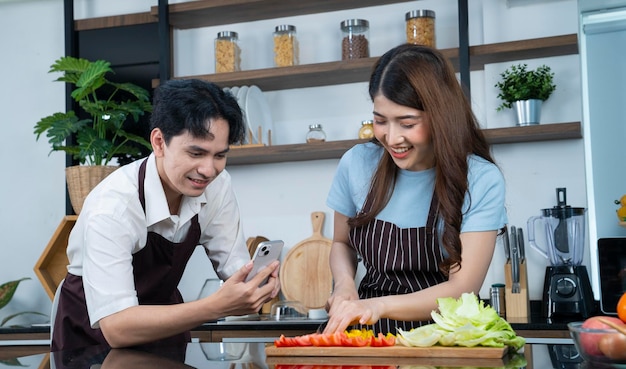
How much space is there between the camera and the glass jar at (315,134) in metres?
3.56

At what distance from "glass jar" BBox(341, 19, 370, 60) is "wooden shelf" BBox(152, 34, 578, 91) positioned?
8 centimetres

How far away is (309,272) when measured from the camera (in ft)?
11.9

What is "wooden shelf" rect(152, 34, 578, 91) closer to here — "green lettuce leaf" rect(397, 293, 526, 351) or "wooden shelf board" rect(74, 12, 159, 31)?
"wooden shelf board" rect(74, 12, 159, 31)

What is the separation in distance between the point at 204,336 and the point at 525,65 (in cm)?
172

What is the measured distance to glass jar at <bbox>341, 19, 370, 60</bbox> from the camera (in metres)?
3.55

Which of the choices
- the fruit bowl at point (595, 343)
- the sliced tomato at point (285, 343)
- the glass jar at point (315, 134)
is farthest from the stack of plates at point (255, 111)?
the fruit bowl at point (595, 343)

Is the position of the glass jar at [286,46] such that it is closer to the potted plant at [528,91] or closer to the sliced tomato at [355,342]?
the potted plant at [528,91]

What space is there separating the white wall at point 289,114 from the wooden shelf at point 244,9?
0.04 metres

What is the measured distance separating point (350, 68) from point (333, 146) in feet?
1.13

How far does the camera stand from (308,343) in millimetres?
1451

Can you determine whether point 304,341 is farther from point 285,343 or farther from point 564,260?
point 564,260

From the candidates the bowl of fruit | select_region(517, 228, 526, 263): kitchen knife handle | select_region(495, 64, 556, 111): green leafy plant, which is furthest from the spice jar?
the bowl of fruit

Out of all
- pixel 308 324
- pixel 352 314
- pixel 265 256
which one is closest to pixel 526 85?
pixel 308 324

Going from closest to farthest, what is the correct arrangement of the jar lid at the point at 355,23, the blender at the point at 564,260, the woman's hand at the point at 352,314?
the woman's hand at the point at 352,314 < the blender at the point at 564,260 < the jar lid at the point at 355,23
